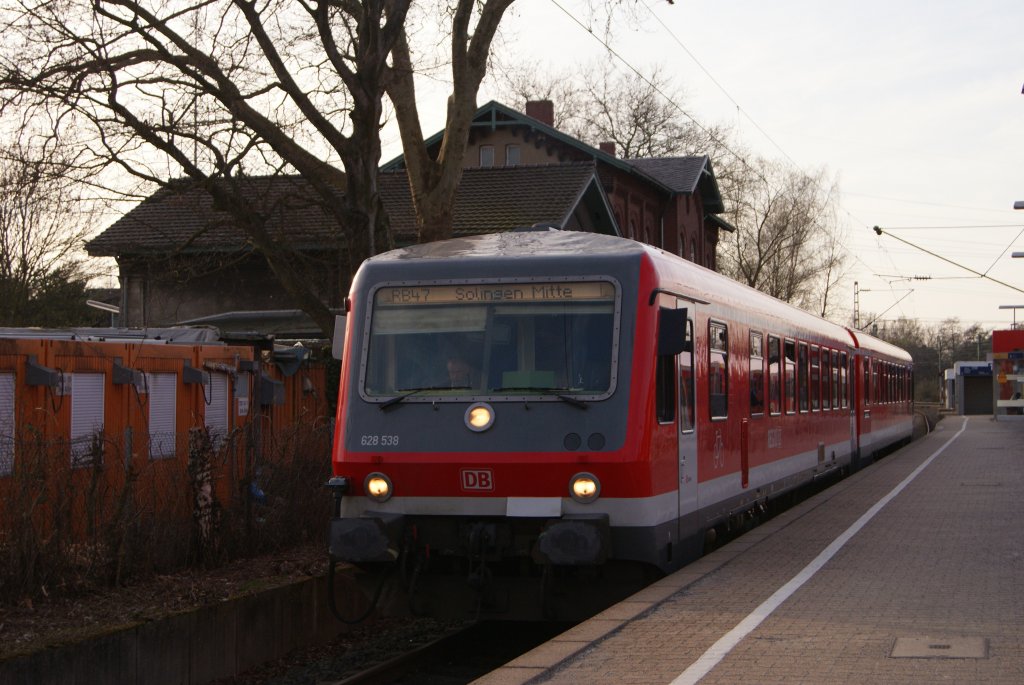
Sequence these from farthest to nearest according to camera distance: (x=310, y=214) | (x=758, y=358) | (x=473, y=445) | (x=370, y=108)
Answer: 1. (x=310, y=214)
2. (x=370, y=108)
3. (x=758, y=358)
4. (x=473, y=445)

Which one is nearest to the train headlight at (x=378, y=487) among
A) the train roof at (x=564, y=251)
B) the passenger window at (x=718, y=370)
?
the train roof at (x=564, y=251)

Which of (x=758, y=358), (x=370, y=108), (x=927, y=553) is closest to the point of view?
(x=927, y=553)

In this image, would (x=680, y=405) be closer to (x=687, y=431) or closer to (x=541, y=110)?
(x=687, y=431)

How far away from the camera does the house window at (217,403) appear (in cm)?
1428

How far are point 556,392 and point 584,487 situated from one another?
71 cm

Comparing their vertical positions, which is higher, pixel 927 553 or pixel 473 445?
pixel 473 445

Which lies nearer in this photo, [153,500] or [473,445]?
[473,445]

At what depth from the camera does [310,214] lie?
33.9m

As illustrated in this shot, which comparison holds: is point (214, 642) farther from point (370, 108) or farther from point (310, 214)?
point (310, 214)

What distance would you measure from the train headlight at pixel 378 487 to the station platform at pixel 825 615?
1.93 m

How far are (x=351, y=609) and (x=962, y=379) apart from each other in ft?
278

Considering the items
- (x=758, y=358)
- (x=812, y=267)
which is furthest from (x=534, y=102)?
(x=758, y=358)

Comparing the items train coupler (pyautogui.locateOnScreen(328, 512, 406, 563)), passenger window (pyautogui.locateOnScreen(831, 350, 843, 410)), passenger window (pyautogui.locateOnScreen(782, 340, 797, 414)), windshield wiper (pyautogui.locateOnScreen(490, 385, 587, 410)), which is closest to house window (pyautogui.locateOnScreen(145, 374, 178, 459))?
train coupler (pyautogui.locateOnScreen(328, 512, 406, 563))

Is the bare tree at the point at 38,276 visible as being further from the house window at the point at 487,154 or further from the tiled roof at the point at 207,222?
the house window at the point at 487,154
